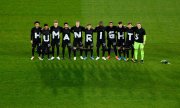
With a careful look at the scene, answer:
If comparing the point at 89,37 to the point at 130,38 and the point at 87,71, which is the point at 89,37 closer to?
the point at 87,71

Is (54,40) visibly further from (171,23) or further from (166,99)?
(171,23)

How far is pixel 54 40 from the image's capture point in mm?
24672

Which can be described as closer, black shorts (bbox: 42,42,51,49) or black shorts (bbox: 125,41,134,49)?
black shorts (bbox: 42,42,51,49)

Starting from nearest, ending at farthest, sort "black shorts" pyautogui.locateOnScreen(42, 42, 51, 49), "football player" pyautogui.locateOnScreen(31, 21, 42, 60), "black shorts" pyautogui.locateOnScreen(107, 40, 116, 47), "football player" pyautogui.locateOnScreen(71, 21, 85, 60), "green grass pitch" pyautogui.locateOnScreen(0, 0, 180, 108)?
"green grass pitch" pyautogui.locateOnScreen(0, 0, 180, 108) < "football player" pyautogui.locateOnScreen(31, 21, 42, 60) < "black shorts" pyautogui.locateOnScreen(42, 42, 51, 49) < "football player" pyautogui.locateOnScreen(71, 21, 85, 60) < "black shorts" pyautogui.locateOnScreen(107, 40, 116, 47)

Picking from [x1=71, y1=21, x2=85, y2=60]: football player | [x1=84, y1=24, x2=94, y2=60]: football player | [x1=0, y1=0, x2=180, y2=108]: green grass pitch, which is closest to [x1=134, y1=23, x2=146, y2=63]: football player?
[x1=0, y1=0, x2=180, y2=108]: green grass pitch

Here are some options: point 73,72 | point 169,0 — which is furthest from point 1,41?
point 169,0

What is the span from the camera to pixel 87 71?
23.8 meters

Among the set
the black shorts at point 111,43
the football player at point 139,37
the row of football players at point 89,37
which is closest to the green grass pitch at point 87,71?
the row of football players at point 89,37

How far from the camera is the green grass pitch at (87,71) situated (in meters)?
20.7

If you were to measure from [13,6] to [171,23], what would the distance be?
11862 mm

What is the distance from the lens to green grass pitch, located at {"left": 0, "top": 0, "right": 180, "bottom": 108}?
20.7 meters

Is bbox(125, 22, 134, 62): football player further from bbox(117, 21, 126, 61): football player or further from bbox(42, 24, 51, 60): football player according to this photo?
bbox(42, 24, 51, 60): football player

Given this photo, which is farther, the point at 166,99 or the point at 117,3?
the point at 117,3

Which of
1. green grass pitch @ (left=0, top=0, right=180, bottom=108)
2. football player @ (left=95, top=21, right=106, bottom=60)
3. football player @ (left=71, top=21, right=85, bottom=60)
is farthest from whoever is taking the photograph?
football player @ (left=95, top=21, right=106, bottom=60)
